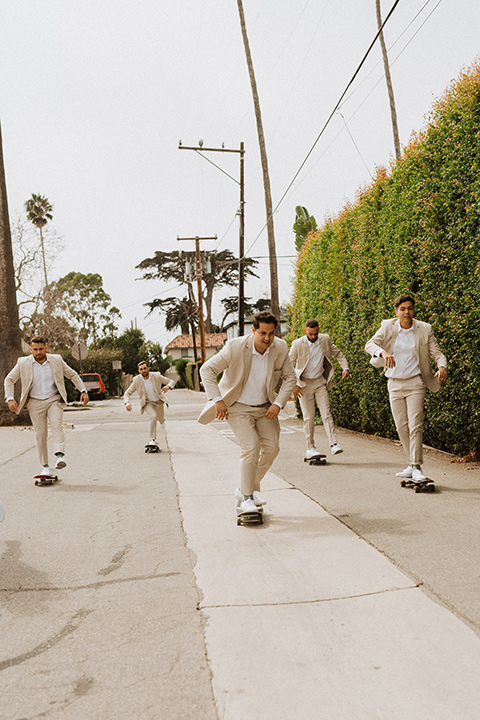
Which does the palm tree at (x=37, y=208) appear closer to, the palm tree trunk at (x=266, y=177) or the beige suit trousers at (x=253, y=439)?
the palm tree trunk at (x=266, y=177)

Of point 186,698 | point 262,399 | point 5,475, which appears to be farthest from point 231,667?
point 5,475

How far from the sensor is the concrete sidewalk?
8.60 feet

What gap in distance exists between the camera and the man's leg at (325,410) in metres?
9.05

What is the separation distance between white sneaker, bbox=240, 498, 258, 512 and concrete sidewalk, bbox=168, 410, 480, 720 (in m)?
0.16

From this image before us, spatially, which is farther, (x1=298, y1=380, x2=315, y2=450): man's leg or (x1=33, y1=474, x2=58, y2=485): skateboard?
(x1=298, y1=380, x2=315, y2=450): man's leg

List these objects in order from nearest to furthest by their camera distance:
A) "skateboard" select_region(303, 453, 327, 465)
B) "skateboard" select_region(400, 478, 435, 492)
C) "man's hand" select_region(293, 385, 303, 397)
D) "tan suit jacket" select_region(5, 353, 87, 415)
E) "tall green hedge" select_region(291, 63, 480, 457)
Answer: "skateboard" select_region(400, 478, 435, 492) → "tall green hedge" select_region(291, 63, 480, 457) → "tan suit jacket" select_region(5, 353, 87, 415) → "man's hand" select_region(293, 385, 303, 397) → "skateboard" select_region(303, 453, 327, 465)

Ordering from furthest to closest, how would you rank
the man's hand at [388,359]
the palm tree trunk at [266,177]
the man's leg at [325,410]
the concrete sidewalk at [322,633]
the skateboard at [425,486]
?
the palm tree trunk at [266,177] < the man's leg at [325,410] < the man's hand at [388,359] < the skateboard at [425,486] < the concrete sidewalk at [322,633]

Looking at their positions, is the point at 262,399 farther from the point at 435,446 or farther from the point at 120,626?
the point at 435,446

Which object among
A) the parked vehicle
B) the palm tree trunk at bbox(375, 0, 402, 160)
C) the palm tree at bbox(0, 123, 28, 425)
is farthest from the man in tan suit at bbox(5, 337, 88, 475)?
the parked vehicle

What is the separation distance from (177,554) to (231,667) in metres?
1.90

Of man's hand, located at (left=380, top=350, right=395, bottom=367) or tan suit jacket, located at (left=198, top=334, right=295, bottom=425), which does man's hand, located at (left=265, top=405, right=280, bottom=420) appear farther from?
man's hand, located at (left=380, top=350, right=395, bottom=367)

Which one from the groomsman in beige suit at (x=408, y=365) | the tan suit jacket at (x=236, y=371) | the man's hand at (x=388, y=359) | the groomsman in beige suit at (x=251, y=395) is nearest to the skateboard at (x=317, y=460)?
the groomsman in beige suit at (x=408, y=365)

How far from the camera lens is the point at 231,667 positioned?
293 centimetres

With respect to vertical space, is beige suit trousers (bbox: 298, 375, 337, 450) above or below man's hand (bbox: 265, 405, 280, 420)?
below
